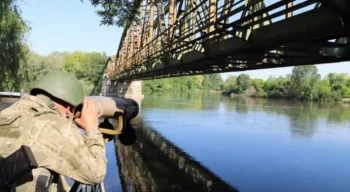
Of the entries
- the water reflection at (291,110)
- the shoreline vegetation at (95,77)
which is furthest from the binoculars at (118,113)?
the water reflection at (291,110)

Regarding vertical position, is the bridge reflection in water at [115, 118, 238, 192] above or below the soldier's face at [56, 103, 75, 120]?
below

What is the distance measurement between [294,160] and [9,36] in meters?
12.4

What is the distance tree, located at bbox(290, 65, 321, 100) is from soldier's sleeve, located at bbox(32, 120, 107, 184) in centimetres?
7650

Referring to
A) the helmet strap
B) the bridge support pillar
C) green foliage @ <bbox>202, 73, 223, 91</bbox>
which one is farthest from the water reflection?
green foliage @ <bbox>202, 73, 223, 91</bbox>

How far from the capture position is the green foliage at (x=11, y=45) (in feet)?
46.9

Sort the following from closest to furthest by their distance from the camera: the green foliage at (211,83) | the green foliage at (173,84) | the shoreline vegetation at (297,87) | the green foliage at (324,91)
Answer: the green foliage at (324,91) < the shoreline vegetation at (297,87) < the green foliage at (173,84) < the green foliage at (211,83)

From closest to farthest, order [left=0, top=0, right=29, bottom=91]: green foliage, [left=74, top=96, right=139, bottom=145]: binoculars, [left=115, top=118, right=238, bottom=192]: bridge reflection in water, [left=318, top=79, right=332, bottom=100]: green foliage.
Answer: [left=74, top=96, right=139, bottom=145]: binoculars, [left=115, top=118, right=238, bottom=192]: bridge reflection in water, [left=0, top=0, right=29, bottom=91]: green foliage, [left=318, top=79, right=332, bottom=100]: green foliage

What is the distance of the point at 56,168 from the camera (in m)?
1.86

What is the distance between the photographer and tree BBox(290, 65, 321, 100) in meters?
74.7

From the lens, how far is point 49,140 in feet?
6.03

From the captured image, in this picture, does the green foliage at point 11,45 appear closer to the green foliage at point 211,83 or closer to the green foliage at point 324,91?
the green foliage at point 324,91

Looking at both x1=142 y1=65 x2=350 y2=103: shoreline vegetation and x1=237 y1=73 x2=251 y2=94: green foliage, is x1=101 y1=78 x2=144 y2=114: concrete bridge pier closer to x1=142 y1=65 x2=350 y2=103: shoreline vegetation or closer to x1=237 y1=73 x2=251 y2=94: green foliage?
x1=142 y1=65 x2=350 y2=103: shoreline vegetation

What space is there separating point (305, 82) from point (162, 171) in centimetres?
7061

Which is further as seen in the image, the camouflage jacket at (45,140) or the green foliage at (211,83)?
the green foliage at (211,83)
